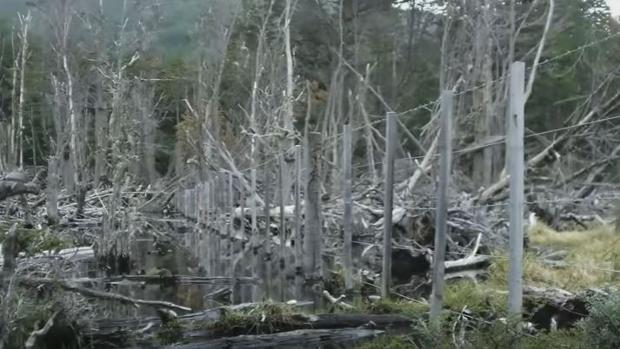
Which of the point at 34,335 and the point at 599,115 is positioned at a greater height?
the point at 599,115

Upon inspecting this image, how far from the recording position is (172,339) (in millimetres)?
6520

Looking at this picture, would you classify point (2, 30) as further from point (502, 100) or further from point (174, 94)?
point (502, 100)

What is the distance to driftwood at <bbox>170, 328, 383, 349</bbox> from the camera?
20.8ft

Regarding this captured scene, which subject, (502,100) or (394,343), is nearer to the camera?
(394,343)

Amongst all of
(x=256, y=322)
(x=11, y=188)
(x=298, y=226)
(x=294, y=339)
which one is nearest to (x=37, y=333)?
(x=11, y=188)

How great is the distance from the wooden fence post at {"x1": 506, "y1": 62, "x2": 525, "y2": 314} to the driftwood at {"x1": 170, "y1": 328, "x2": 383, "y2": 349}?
1.82 m

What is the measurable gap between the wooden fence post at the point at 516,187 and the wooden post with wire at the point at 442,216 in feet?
2.54

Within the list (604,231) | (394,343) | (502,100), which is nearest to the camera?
(394,343)

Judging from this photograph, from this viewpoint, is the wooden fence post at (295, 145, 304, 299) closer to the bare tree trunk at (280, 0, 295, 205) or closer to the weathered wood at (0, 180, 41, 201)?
the bare tree trunk at (280, 0, 295, 205)

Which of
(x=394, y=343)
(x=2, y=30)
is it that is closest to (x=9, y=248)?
(x=394, y=343)

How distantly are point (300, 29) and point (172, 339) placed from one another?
2492cm

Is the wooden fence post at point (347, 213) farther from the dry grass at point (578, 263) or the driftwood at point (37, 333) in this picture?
the driftwood at point (37, 333)

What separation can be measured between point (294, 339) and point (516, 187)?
2.34 meters

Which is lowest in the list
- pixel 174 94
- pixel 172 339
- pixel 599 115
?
pixel 172 339
